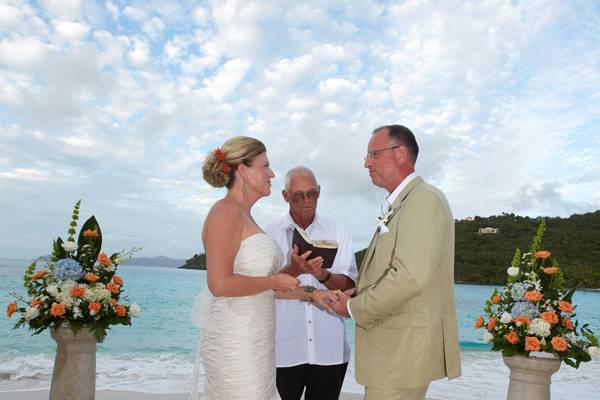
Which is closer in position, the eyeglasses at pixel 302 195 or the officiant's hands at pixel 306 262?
the officiant's hands at pixel 306 262

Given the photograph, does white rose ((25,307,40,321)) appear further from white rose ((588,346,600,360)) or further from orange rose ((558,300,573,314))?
white rose ((588,346,600,360))

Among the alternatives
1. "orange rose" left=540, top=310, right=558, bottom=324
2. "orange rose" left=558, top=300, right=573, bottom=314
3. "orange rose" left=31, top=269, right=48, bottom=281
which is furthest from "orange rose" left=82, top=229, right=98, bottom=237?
"orange rose" left=558, top=300, right=573, bottom=314

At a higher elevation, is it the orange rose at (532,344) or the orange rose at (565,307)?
the orange rose at (565,307)

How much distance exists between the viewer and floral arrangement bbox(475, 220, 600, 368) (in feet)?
15.2

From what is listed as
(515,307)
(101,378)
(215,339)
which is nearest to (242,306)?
(215,339)

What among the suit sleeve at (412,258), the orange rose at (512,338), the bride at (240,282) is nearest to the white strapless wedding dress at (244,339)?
the bride at (240,282)

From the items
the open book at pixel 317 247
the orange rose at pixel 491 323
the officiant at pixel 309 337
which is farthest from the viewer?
the orange rose at pixel 491 323

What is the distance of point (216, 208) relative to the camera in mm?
3066

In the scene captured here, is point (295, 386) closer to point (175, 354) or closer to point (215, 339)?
point (215, 339)

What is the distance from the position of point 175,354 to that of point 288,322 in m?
13.6

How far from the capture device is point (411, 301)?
2549 mm

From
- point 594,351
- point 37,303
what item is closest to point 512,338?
point 594,351

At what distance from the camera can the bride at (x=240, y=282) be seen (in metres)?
2.94

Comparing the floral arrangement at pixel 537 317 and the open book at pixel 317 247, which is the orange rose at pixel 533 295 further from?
the open book at pixel 317 247
